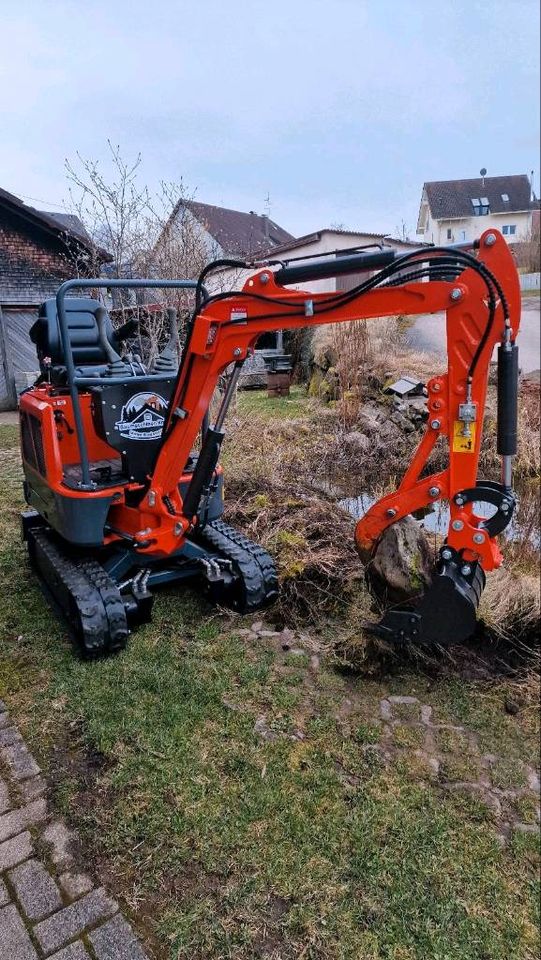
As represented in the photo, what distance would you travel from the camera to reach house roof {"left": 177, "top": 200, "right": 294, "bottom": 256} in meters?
5.38

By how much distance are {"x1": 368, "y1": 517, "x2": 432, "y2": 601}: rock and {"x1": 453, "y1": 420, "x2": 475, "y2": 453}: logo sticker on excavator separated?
3.07 feet

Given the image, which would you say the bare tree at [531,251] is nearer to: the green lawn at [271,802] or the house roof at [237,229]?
the green lawn at [271,802]

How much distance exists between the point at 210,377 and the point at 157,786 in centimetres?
172

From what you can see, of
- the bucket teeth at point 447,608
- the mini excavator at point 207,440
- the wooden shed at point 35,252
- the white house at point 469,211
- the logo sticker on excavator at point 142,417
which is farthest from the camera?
the wooden shed at point 35,252

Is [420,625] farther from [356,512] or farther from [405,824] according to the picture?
[356,512]

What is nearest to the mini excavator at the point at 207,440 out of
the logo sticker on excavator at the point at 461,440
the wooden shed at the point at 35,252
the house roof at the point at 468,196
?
the logo sticker on excavator at the point at 461,440

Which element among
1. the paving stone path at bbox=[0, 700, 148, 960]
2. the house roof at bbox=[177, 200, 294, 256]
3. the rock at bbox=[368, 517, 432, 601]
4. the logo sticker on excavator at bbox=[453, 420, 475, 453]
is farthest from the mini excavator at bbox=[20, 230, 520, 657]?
the house roof at bbox=[177, 200, 294, 256]

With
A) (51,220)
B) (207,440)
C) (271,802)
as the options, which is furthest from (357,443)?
(271,802)

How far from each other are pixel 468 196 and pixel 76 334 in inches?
88.2

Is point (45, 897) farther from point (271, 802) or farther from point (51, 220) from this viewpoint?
point (51, 220)

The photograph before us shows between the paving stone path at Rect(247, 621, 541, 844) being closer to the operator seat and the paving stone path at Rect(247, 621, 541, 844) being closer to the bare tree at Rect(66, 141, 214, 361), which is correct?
the operator seat

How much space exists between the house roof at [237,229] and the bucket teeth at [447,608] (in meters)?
3.79

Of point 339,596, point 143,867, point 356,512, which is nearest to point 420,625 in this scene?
point 339,596

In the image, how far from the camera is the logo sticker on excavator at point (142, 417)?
3.01 meters
